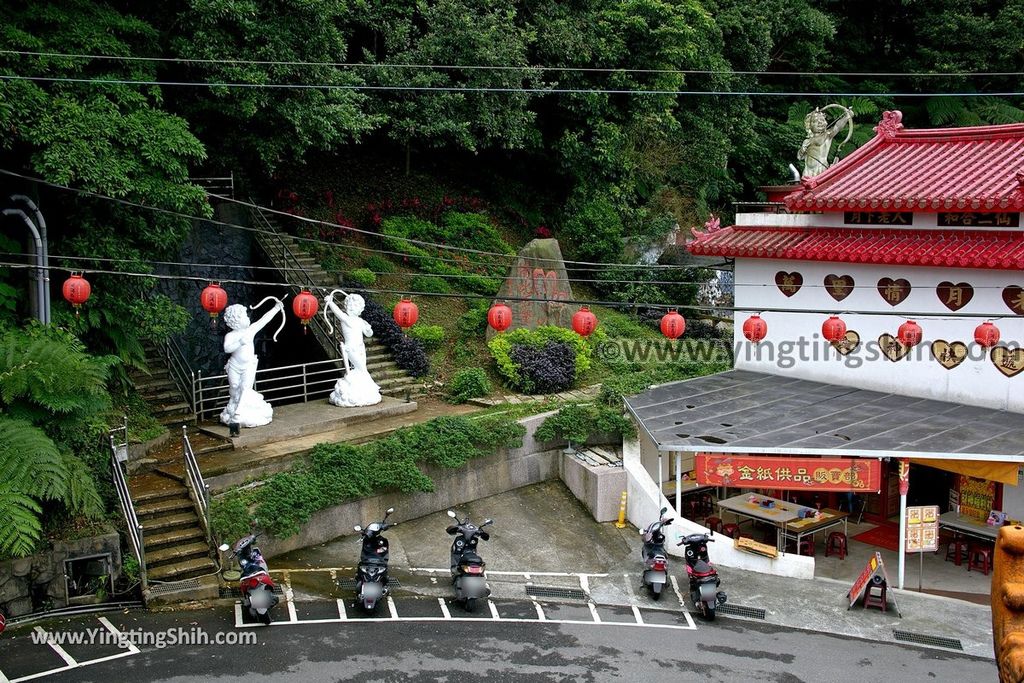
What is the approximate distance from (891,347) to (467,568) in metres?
9.76

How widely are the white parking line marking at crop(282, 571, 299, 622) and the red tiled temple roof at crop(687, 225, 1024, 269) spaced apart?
1115 centimetres

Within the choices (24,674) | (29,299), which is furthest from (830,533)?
(29,299)

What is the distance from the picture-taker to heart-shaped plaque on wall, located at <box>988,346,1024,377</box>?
56.7ft

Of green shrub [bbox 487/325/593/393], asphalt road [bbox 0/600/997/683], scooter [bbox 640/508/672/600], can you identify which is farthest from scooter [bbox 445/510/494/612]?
green shrub [bbox 487/325/593/393]

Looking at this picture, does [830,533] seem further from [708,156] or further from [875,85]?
[875,85]

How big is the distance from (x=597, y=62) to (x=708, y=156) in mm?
5161

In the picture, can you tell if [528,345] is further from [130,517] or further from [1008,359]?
[130,517]

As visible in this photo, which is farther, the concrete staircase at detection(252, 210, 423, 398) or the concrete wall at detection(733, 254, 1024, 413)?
the concrete staircase at detection(252, 210, 423, 398)

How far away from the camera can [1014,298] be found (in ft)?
56.9

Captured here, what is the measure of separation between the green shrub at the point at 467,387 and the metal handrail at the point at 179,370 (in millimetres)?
5312

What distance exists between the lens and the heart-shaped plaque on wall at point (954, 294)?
17.8m

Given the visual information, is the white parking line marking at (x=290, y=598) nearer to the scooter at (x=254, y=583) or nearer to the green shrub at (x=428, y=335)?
the scooter at (x=254, y=583)

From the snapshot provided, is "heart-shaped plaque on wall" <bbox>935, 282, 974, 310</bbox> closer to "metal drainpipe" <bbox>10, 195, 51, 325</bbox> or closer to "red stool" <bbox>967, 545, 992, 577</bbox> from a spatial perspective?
"red stool" <bbox>967, 545, 992, 577</bbox>

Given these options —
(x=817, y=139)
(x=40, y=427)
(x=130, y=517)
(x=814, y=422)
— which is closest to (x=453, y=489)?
(x=130, y=517)
